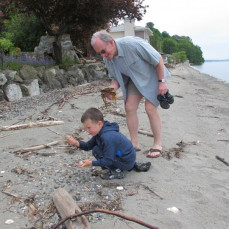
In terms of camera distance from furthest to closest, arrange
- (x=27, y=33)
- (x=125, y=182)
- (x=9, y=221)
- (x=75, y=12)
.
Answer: (x=27, y=33), (x=75, y=12), (x=125, y=182), (x=9, y=221)

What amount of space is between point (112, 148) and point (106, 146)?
0.21 ft

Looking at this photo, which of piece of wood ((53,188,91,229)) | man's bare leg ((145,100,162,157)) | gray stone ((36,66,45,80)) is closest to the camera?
piece of wood ((53,188,91,229))

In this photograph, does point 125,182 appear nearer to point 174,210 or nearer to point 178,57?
point 174,210

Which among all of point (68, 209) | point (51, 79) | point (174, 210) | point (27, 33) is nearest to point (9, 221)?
point (68, 209)

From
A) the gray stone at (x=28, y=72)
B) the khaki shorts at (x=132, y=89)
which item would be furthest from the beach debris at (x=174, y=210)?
the gray stone at (x=28, y=72)

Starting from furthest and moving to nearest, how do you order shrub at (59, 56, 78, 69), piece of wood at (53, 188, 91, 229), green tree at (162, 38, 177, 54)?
green tree at (162, 38, 177, 54), shrub at (59, 56, 78, 69), piece of wood at (53, 188, 91, 229)

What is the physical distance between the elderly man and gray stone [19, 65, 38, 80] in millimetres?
5452

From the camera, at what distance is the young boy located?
303 centimetres

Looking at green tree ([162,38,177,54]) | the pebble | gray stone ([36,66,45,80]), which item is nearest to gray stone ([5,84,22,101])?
gray stone ([36,66,45,80])

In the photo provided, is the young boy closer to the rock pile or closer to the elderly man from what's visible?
the elderly man

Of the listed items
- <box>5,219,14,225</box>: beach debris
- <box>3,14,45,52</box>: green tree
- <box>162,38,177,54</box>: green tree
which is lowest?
<box>5,219,14,225</box>: beach debris

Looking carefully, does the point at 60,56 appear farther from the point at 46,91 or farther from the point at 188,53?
the point at 188,53

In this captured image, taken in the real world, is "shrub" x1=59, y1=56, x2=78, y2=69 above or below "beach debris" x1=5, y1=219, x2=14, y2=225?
above

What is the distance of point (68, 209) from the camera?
7.82 feet
